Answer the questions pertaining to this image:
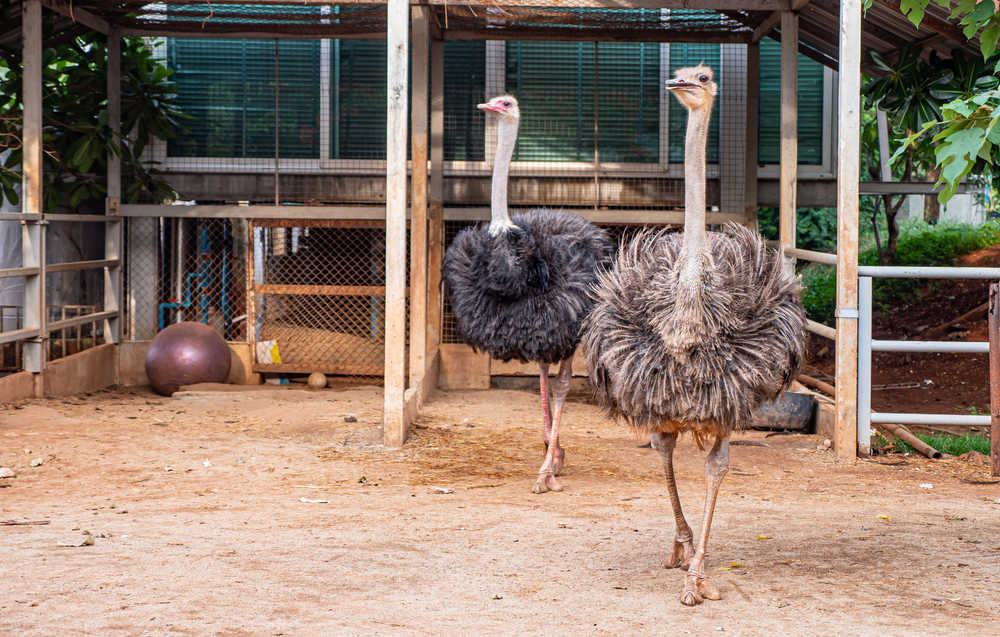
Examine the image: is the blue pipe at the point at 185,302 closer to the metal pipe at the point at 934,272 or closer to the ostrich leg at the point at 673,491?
the metal pipe at the point at 934,272

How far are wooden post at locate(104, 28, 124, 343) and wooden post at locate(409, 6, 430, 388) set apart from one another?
291 centimetres

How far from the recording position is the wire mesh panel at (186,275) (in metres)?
10.6

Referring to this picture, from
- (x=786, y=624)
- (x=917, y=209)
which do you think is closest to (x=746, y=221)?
(x=786, y=624)

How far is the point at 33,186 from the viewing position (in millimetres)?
8438

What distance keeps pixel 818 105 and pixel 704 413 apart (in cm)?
767

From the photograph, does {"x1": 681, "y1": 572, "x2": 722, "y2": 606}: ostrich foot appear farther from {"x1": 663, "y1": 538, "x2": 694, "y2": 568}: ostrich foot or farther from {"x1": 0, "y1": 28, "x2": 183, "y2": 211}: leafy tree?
{"x1": 0, "y1": 28, "x2": 183, "y2": 211}: leafy tree

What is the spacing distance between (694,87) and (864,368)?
11.3 ft

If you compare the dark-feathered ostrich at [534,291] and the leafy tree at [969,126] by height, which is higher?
the leafy tree at [969,126]

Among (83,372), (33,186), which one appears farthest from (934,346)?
(83,372)

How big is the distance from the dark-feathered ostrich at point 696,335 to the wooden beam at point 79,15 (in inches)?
231

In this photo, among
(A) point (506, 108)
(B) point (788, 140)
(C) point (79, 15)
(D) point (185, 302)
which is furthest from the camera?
(D) point (185, 302)

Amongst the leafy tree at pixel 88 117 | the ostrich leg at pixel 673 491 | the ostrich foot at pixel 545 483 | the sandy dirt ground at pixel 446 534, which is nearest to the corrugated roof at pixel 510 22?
the leafy tree at pixel 88 117

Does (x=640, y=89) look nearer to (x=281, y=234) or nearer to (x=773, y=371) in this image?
(x=281, y=234)

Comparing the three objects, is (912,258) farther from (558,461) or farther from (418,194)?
(558,461)
